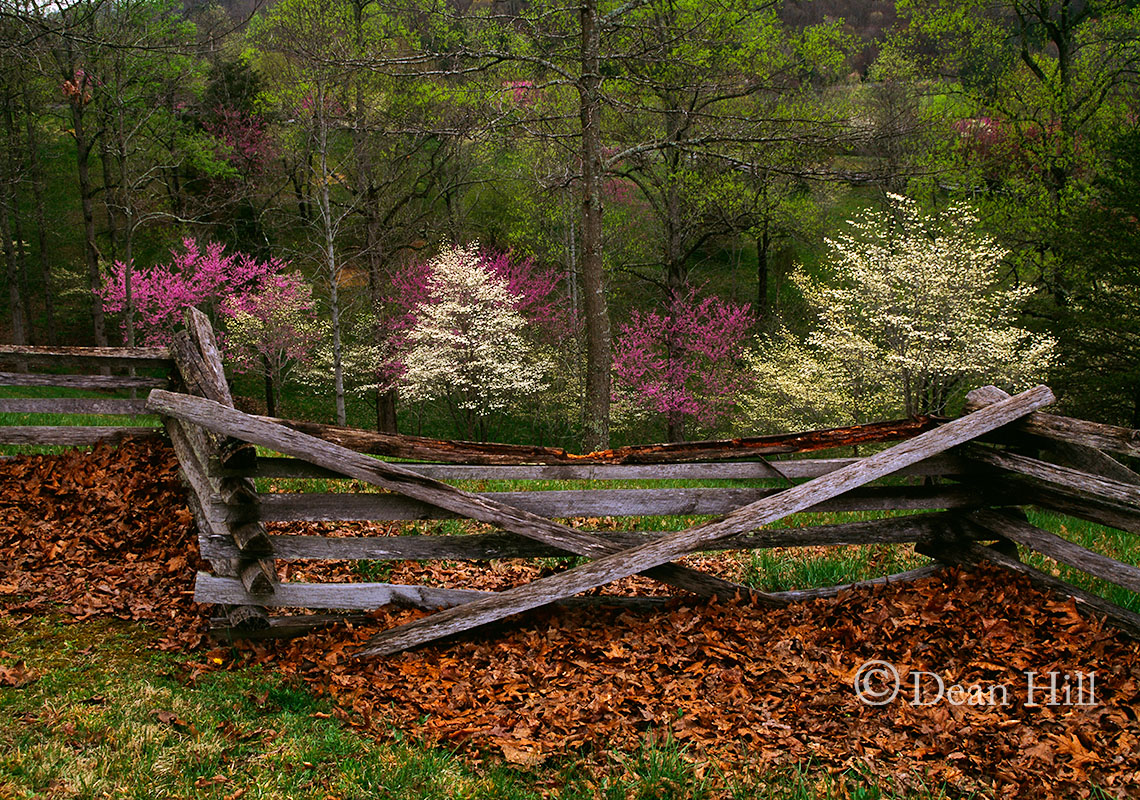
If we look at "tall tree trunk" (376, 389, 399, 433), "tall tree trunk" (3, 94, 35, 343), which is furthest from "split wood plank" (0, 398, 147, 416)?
"tall tree trunk" (376, 389, 399, 433)

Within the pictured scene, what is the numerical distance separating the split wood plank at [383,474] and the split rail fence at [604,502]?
10 mm

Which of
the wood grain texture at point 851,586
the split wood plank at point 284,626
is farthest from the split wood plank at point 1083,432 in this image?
the split wood plank at point 284,626

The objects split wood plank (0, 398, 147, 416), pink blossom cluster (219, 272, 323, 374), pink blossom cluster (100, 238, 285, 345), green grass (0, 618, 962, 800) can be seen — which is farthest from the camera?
pink blossom cluster (100, 238, 285, 345)

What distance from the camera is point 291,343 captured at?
26.2m

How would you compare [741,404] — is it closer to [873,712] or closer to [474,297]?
[474,297]

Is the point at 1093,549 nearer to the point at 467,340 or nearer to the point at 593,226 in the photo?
the point at 593,226

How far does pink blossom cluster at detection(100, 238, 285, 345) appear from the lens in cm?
2747

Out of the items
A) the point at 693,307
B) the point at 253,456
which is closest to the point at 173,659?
the point at 253,456

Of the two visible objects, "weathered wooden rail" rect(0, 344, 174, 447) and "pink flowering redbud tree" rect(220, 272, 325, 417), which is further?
"pink flowering redbud tree" rect(220, 272, 325, 417)

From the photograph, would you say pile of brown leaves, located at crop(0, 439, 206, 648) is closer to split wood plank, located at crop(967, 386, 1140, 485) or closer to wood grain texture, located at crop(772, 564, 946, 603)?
wood grain texture, located at crop(772, 564, 946, 603)

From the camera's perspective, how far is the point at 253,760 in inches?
151

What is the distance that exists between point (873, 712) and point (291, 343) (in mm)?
25259

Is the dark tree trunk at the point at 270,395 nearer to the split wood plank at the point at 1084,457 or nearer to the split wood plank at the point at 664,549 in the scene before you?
the split wood plank at the point at 664,549

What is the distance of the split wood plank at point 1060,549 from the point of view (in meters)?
4.80
